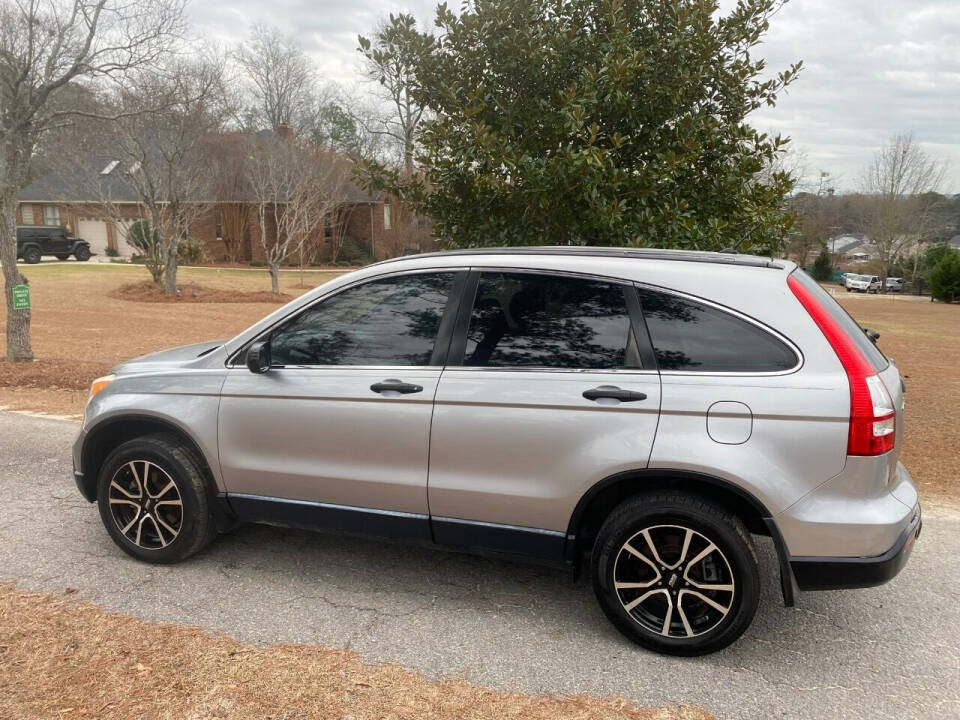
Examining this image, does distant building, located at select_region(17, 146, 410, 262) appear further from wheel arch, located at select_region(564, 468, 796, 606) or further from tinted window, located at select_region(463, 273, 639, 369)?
wheel arch, located at select_region(564, 468, 796, 606)

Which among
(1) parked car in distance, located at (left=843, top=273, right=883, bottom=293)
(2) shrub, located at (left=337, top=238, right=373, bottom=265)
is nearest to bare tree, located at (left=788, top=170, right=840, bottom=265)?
(1) parked car in distance, located at (left=843, top=273, right=883, bottom=293)

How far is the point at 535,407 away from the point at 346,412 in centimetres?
96

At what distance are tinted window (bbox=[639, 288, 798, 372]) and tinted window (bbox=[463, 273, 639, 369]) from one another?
134 millimetres

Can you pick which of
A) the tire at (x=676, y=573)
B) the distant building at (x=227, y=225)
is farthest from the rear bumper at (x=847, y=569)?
the distant building at (x=227, y=225)

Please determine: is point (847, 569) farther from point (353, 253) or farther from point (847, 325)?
point (353, 253)

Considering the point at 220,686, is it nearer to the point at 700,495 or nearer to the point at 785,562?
the point at 700,495

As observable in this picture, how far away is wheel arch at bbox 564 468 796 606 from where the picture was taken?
3.14 metres

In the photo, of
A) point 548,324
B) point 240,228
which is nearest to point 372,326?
point 548,324

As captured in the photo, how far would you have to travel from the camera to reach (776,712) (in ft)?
9.58

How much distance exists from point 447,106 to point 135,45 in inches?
221

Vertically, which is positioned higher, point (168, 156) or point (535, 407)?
point (168, 156)

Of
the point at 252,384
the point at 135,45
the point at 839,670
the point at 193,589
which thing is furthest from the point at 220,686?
the point at 135,45

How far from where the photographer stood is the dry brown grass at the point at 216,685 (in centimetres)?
285

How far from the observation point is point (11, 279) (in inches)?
400
